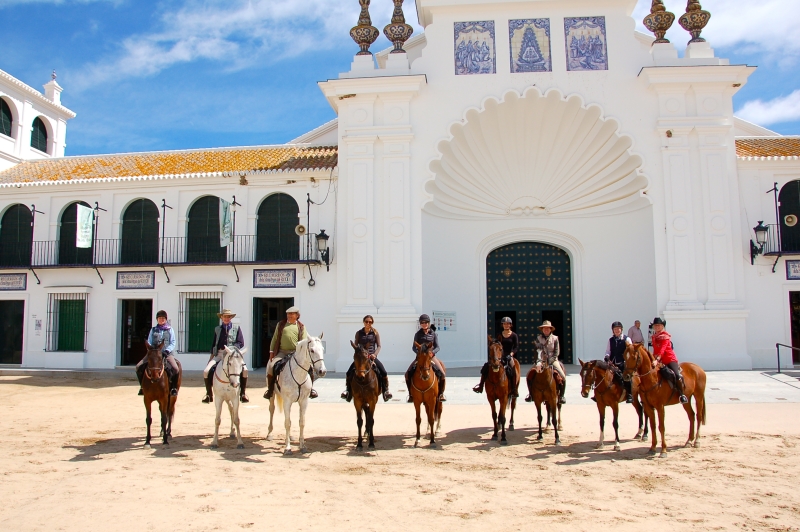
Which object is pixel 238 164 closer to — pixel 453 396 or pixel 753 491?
pixel 453 396

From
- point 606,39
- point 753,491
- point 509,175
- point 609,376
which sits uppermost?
point 606,39

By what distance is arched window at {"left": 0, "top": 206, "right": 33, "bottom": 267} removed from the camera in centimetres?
1966

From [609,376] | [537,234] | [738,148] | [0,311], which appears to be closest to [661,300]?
[537,234]

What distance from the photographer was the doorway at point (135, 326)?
756 inches

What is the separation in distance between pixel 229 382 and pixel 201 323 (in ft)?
35.1

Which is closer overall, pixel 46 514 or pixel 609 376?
pixel 46 514

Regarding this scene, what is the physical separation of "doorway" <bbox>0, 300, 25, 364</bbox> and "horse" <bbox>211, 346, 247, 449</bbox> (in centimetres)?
1471

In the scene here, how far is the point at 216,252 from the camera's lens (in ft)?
61.1

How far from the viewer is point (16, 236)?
19938mm

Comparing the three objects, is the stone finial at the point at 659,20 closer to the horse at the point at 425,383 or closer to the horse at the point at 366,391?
the horse at the point at 425,383

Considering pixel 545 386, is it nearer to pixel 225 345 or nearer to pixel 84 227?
pixel 225 345

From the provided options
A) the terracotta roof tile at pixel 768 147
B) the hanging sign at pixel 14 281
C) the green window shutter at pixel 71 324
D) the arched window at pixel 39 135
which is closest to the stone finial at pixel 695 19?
the terracotta roof tile at pixel 768 147

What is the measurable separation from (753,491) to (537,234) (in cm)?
1315

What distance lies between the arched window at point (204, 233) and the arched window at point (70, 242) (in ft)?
11.6
